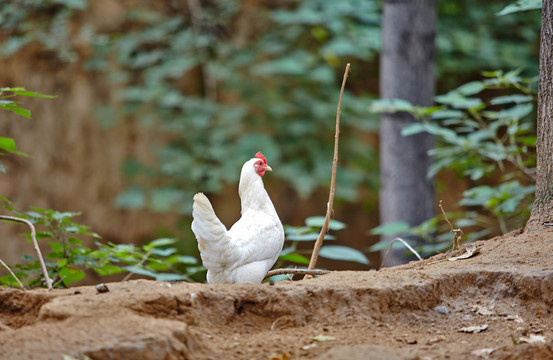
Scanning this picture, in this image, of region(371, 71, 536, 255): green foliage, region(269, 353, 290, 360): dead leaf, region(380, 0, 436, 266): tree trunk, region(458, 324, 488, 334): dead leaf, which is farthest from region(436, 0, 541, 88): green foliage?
region(269, 353, 290, 360): dead leaf

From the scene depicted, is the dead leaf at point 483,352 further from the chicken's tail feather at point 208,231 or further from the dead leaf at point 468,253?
the chicken's tail feather at point 208,231

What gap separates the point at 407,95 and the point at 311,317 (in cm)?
311

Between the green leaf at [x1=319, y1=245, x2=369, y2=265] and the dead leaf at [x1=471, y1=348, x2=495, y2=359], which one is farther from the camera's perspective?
the green leaf at [x1=319, y1=245, x2=369, y2=265]

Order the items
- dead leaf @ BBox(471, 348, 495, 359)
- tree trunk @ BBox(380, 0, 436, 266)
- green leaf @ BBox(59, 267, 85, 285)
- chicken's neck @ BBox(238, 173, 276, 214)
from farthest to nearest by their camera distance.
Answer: tree trunk @ BBox(380, 0, 436, 266)
green leaf @ BBox(59, 267, 85, 285)
chicken's neck @ BBox(238, 173, 276, 214)
dead leaf @ BBox(471, 348, 495, 359)

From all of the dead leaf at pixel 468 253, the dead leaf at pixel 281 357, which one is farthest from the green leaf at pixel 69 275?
the dead leaf at pixel 468 253

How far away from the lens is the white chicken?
7.18ft

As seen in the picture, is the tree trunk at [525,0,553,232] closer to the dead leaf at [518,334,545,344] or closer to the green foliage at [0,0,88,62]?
the dead leaf at [518,334,545,344]

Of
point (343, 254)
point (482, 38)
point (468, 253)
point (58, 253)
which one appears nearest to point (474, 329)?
point (468, 253)

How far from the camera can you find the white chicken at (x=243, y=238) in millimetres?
2189

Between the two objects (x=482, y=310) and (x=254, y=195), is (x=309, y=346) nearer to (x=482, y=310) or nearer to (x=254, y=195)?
(x=482, y=310)

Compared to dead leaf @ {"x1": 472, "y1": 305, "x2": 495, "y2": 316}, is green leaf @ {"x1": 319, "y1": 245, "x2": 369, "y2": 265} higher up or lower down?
lower down

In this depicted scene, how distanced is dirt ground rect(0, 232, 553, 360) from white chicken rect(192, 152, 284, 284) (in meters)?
0.19

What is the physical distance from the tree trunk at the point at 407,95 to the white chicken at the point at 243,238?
233cm

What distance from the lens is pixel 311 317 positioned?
208cm
